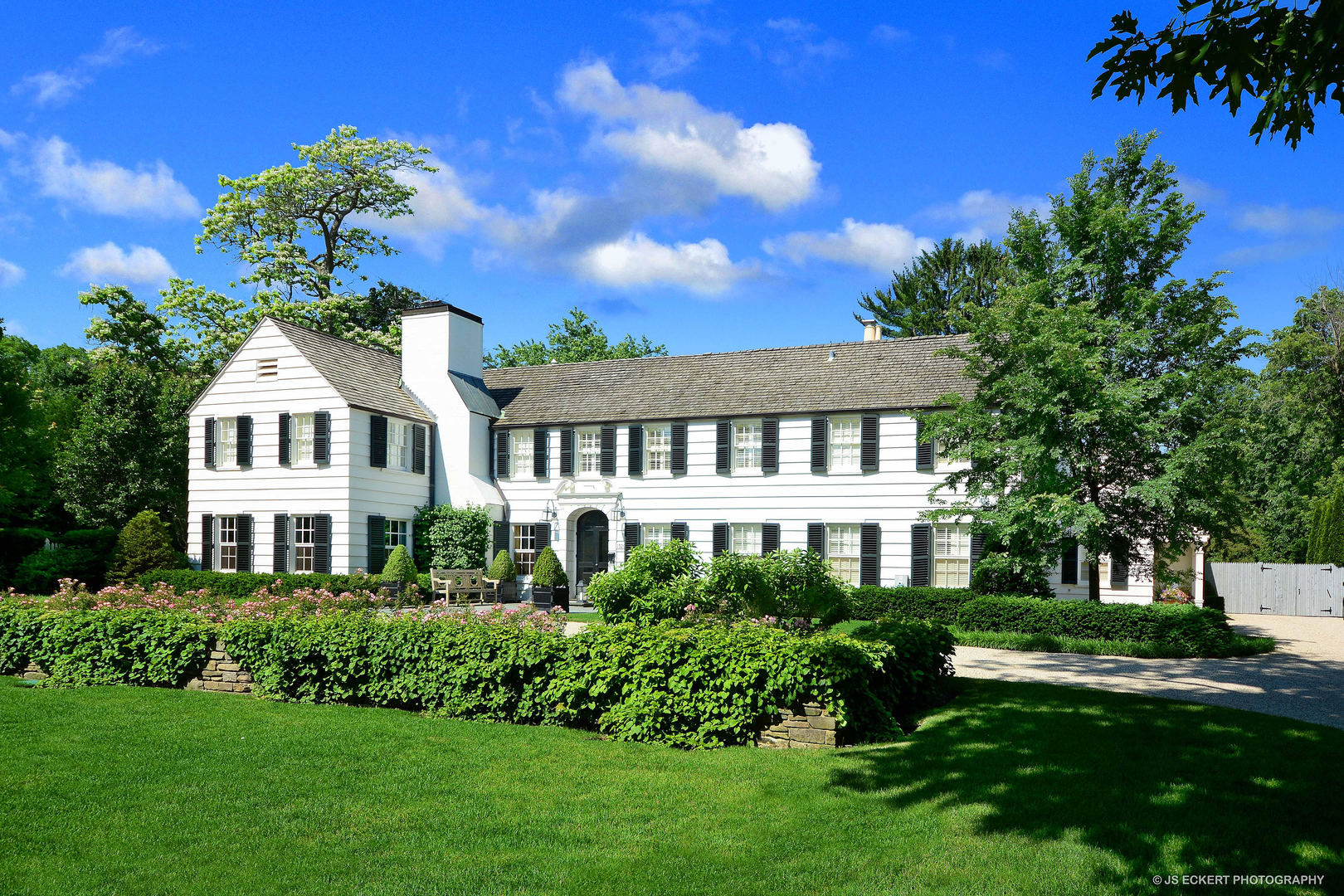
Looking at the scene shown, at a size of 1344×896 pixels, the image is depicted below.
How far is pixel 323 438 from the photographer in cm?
2462

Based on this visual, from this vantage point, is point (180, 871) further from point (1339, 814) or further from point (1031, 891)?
point (1339, 814)

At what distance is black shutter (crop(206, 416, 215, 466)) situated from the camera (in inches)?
1029

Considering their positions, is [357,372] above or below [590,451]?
above

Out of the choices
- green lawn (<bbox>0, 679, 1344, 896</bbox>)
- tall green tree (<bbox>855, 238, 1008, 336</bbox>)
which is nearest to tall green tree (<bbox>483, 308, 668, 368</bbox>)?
tall green tree (<bbox>855, 238, 1008, 336</bbox>)

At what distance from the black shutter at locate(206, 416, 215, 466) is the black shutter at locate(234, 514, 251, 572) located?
6.22ft

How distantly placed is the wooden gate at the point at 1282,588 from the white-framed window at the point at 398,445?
25.5 m

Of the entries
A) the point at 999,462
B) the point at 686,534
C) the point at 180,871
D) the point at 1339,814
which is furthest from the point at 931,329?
the point at 180,871

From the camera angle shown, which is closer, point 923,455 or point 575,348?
point 923,455

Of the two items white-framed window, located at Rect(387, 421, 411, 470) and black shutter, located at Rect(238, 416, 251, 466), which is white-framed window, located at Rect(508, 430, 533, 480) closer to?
white-framed window, located at Rect(387, 421, 411, 470)

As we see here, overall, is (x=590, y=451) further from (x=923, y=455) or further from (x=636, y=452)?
(x=923, y=455)

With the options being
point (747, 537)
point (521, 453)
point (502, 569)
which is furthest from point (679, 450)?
point (502, 569)

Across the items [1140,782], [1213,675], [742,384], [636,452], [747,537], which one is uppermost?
[742,384]

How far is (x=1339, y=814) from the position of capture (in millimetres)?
6191

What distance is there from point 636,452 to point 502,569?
4959 millimetres
